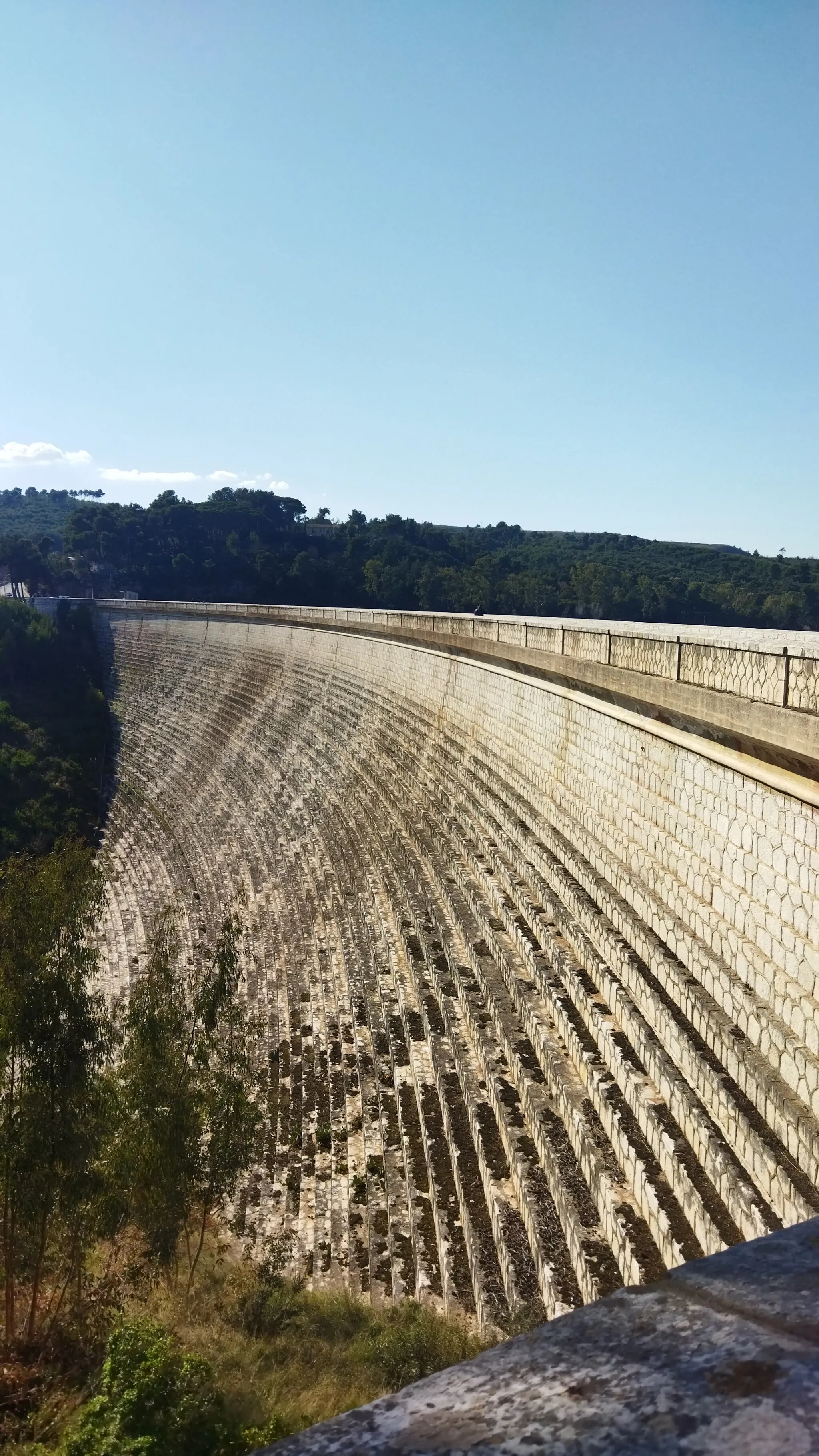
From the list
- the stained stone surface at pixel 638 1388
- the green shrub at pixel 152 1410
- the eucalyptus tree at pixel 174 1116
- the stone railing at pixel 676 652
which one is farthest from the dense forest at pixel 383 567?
the stained stone surface at pixel 638 1388

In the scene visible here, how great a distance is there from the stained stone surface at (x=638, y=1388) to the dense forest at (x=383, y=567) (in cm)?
3777

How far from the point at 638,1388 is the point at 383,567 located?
59.1 m

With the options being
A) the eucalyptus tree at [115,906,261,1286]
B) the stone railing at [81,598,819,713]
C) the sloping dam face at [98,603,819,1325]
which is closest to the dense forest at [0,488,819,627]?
the stone railing at [81,598,819,713]

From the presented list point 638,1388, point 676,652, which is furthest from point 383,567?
point 638,1388

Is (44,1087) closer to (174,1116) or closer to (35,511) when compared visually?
(174,1116)

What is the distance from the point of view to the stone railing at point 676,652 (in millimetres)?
6254

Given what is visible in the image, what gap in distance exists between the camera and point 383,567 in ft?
194

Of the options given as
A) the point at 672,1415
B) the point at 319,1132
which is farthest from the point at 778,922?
the point at 319,1132

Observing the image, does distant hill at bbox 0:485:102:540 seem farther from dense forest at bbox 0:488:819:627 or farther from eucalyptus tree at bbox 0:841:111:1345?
eucalyptus tree at bbox 0:841:111:1345

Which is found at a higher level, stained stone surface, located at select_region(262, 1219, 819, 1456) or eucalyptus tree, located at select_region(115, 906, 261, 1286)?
stained stone surface, located at select_region(262, 1219, 819, 1456)

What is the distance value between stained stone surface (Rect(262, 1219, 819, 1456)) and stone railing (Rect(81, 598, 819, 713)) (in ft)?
16.9

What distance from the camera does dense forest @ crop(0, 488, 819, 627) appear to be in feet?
136

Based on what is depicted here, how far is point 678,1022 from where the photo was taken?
7047 mm

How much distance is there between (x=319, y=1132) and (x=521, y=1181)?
4.10 m
